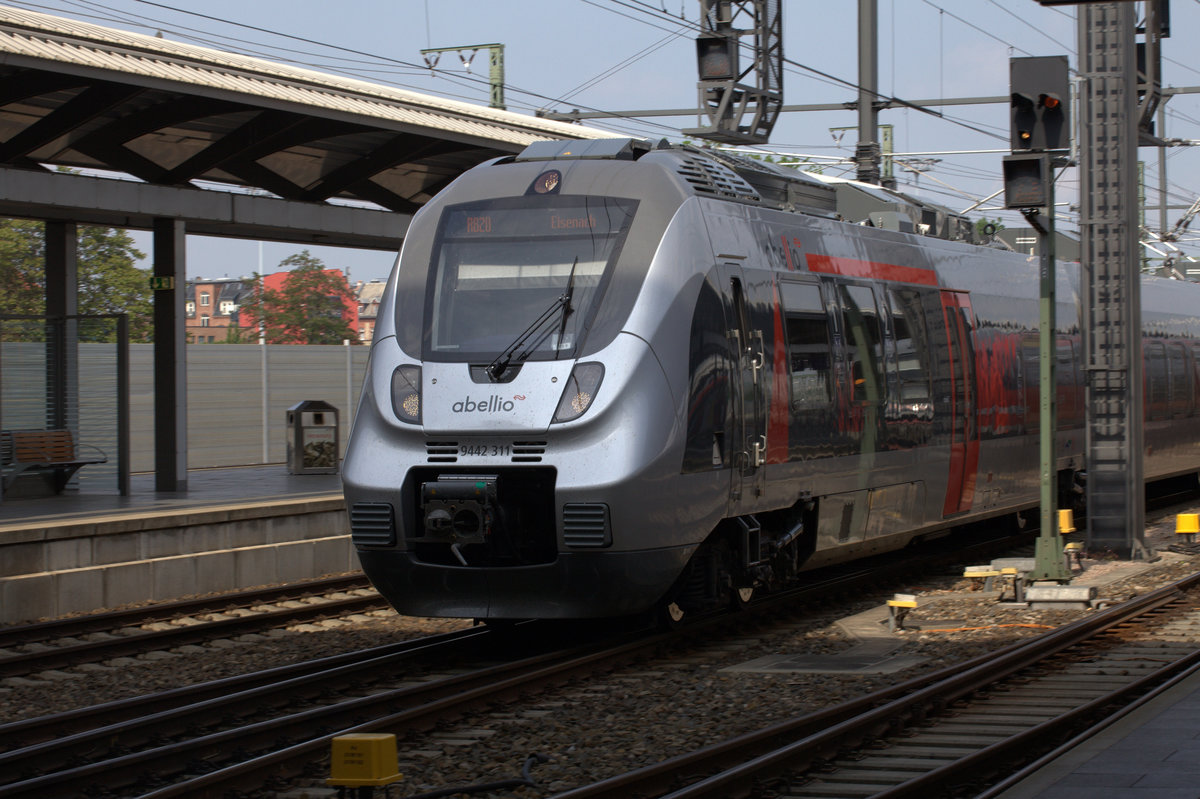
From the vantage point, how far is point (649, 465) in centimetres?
934

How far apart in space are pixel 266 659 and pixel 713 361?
3853mm

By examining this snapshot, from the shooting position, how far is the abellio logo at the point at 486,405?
31.3 feet

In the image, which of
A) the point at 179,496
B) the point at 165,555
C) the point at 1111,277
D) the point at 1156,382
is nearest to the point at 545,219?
the point at 165,555

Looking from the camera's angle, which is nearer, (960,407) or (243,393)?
(960,407)

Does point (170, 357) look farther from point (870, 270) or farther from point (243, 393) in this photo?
point (870, 270)

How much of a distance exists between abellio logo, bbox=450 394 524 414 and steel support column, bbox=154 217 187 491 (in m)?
7.95

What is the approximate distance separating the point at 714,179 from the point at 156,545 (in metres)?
6.42

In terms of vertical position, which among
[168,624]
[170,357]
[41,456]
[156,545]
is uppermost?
[170,357]

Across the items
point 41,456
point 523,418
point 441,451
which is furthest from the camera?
point 41,456

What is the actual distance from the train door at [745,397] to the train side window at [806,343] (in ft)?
1.95

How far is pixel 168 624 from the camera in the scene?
40.4ft

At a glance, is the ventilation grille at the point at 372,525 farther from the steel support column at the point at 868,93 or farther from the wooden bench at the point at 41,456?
the steel support column at the point at 868,93

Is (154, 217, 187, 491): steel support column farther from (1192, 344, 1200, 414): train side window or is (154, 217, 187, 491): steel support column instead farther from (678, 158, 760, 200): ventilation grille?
(1192, 344, 1200, 414): train side window

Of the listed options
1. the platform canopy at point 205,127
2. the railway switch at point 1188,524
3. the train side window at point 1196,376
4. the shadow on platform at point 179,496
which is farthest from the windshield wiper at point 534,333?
the train side window at point 1196,376
